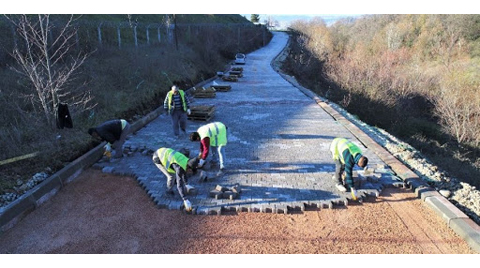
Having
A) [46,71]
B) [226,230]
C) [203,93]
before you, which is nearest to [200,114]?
[203,93]

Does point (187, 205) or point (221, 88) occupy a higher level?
point (221, 88)

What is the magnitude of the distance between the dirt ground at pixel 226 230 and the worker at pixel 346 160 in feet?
1.65

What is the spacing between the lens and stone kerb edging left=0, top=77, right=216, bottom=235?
19.0 ft

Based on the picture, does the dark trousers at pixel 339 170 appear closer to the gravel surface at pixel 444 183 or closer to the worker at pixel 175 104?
the gravel surface at pixel 444 183

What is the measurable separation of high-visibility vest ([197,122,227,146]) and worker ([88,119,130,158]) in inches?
91.2

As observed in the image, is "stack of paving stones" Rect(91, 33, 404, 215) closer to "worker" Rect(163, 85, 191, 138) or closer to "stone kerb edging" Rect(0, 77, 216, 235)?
"stone kerb edging" Rect(0, 77, 216, 235)

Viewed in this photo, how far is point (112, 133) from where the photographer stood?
824cm

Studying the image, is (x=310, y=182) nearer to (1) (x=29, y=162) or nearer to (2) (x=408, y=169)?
(2) (x=408, y=169)

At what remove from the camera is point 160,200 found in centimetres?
651

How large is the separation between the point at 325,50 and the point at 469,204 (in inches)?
1247

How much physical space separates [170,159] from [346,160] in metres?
3.39

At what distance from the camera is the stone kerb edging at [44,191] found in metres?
5.81

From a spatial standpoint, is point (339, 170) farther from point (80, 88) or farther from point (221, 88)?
point (221, 88)

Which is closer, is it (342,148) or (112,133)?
(342,148)
